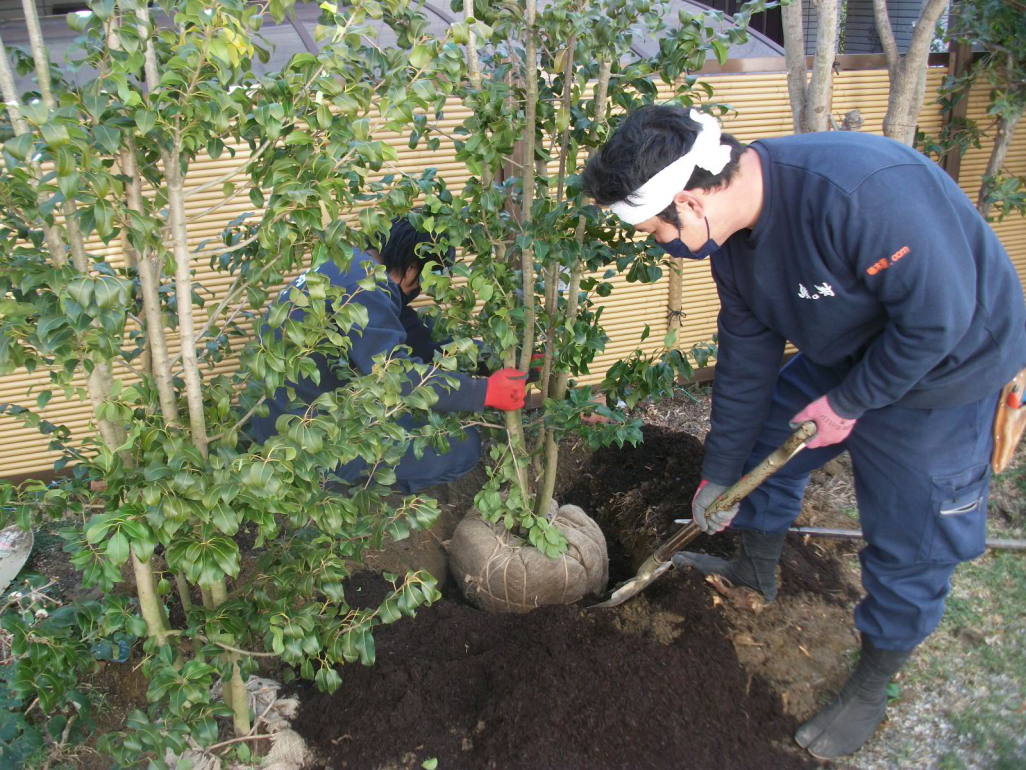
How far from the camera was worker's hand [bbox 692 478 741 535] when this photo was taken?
2.62m

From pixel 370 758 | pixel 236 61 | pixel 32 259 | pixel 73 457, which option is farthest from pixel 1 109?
pixel 370 758

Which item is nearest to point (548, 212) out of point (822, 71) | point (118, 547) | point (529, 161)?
point (529, 161)

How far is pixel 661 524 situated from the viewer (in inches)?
129

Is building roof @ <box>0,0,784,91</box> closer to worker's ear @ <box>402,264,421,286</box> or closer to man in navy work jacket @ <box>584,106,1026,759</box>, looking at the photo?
worker's ear @ <box>402,264,421,286</box>

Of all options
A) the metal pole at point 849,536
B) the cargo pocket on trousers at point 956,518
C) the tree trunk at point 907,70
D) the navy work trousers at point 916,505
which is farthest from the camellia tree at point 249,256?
the tree trunk at point 907,70

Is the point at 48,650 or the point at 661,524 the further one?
the point at 661,524

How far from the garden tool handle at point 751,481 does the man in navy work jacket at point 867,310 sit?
0.05m

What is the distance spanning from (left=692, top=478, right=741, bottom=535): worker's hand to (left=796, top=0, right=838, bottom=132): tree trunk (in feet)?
5.71

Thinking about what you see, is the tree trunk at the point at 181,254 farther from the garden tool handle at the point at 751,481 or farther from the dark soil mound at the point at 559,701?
the garden tool handle at the point at 751,481

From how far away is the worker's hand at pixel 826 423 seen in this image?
2.14 meters

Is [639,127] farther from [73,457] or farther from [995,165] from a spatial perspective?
[995,165]

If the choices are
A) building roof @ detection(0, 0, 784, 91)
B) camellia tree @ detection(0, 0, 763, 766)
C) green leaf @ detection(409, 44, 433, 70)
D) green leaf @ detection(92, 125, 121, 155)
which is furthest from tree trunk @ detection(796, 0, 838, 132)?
green leaf @ detection(92, 125, 121, 155)

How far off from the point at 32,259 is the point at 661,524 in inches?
96.5

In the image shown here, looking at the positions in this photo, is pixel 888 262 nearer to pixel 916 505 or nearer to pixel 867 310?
pixel 867 310
